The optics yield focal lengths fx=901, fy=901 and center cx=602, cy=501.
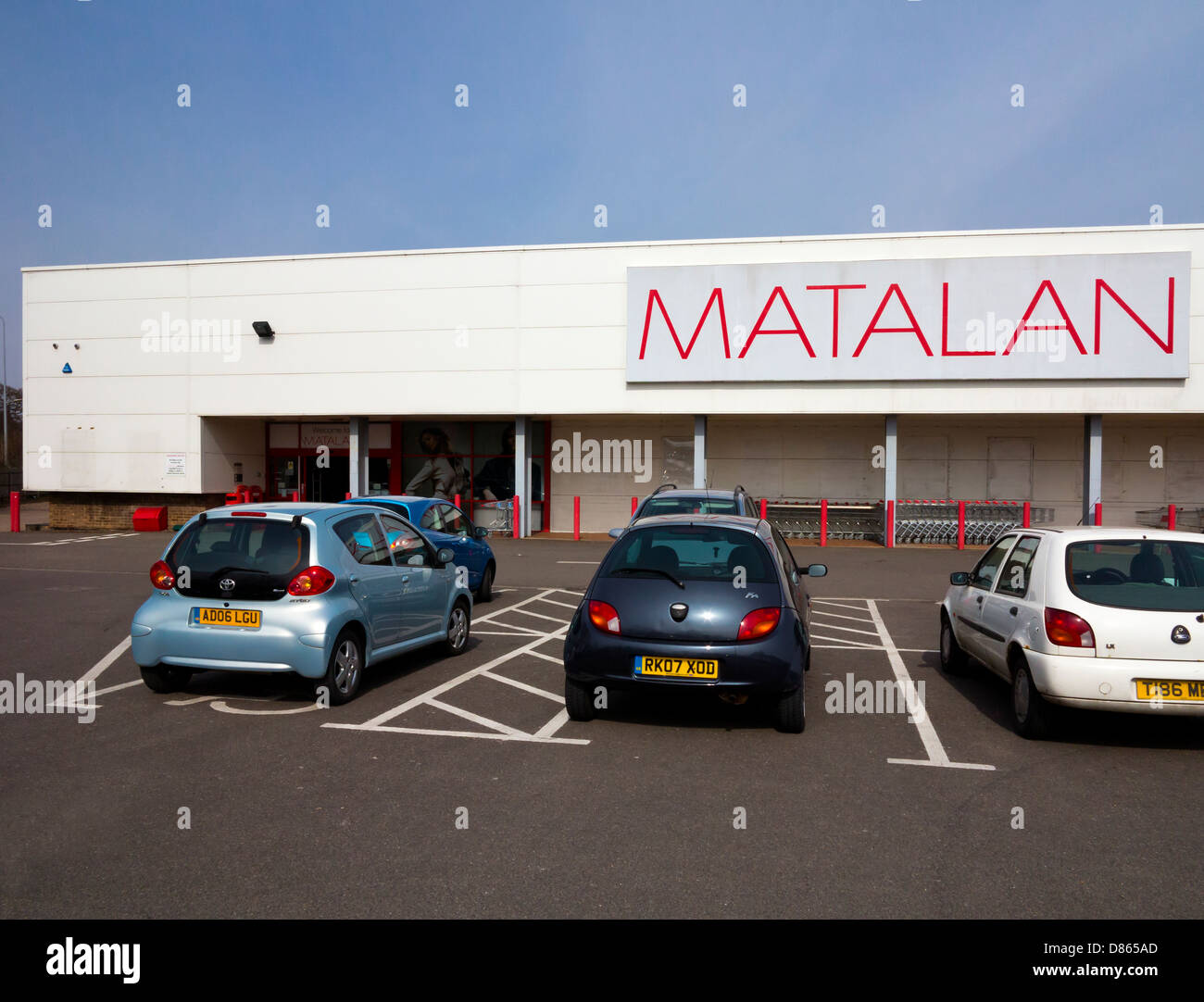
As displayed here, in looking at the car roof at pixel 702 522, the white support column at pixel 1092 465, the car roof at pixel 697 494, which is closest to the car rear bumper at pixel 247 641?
the car roof at pixel 702 522

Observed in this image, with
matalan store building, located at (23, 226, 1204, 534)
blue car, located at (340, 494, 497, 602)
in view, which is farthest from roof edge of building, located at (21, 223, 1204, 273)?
blue car, located at (340, 494, 497, 602)

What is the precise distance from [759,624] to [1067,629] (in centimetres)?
194

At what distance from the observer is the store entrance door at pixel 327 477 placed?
2798cm

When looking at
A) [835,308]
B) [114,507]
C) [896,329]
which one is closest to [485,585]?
[835,308]

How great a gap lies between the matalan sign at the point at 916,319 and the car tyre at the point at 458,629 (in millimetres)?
14593

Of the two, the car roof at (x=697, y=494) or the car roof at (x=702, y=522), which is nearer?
the car roof at (x=702, y=522)

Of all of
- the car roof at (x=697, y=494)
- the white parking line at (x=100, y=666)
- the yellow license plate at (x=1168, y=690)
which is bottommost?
the white parking line at (x=100, y=666)

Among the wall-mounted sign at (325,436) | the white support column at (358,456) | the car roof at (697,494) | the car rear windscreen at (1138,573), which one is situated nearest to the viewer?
the car rear windscreen at (1138,573)

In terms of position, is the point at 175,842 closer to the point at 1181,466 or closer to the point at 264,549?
the point at 264,549

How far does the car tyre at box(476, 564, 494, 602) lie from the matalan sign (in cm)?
1131

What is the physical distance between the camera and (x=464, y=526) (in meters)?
12.6

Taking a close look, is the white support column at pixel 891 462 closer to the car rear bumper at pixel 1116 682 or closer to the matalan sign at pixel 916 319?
the matalan sign at pixel 916 319

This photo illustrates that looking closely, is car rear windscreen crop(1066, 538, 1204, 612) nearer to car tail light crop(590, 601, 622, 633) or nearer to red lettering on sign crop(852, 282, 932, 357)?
car tail light crop(590, 601, 622, 633)
